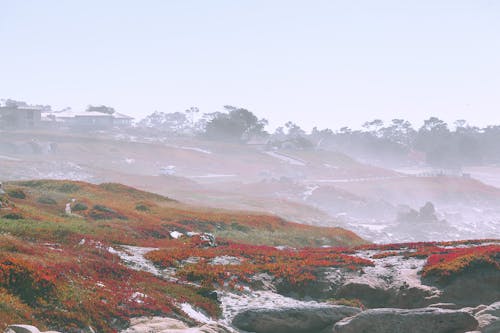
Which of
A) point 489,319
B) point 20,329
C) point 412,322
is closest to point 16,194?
point 20,329

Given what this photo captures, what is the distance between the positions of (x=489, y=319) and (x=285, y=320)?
24.7 ft

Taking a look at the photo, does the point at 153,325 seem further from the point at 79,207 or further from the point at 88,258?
the point at 79,207

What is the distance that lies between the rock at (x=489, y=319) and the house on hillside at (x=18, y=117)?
178683 millimetres

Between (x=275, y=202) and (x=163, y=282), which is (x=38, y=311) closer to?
(x=163, y=282)

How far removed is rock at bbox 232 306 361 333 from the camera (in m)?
22.9

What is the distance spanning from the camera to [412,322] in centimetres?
2098

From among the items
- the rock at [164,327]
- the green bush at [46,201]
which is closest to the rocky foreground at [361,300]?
the rock at [164,327]

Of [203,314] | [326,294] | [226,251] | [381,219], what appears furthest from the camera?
[381,219]

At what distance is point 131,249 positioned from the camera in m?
32.7

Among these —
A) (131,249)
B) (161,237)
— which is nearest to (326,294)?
(131,249)

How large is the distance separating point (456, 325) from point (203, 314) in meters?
9.56

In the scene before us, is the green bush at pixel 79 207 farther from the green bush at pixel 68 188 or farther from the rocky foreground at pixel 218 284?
the green bush at pixel 68 188

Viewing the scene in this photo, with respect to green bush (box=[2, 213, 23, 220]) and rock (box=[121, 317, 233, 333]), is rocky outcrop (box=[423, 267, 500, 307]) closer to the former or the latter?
rock (box=[121, 317, 233, 333])

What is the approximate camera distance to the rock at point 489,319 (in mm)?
20203
